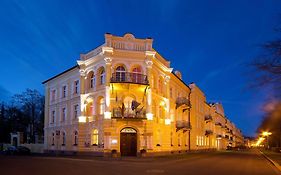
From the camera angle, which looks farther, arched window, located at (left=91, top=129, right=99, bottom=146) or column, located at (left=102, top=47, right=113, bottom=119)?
arched window, located at (left=91, top=129, right=99, bottom=146)

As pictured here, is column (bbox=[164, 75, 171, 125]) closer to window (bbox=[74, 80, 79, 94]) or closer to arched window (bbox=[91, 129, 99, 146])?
arched window (bbox=[91, 129, 99, 146])

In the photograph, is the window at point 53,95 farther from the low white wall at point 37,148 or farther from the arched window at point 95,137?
the arched window at point 95,137

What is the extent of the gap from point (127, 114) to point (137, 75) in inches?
176

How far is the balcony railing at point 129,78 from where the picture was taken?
126ft

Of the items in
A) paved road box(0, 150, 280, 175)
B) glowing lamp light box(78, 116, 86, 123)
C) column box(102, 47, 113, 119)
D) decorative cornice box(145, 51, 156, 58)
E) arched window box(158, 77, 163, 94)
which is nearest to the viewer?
paved road box(0, 150, 280, 175)

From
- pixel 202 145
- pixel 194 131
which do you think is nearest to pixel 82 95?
pixel 194 131

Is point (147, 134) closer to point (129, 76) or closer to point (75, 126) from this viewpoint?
point (129, 76)

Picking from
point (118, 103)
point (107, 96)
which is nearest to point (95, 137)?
point (118, 103)

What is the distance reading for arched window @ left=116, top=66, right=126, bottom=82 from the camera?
38719mm

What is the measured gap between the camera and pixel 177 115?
53969 millimetres

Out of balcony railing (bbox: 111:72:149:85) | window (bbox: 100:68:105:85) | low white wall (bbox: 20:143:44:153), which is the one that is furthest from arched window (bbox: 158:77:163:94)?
low white wall (bbox: 20:143:44:153)

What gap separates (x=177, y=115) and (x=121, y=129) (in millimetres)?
17040

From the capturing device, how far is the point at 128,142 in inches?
1534

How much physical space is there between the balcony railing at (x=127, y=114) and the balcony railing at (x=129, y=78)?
3030mm
